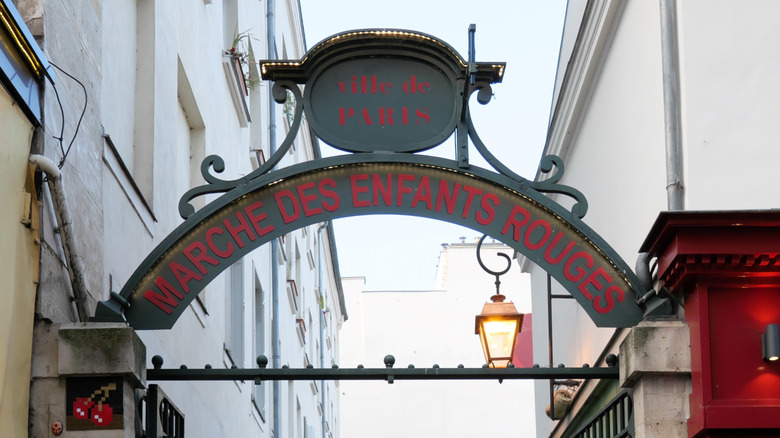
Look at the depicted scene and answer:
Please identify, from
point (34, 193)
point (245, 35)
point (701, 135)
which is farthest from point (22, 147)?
point (245, 35)

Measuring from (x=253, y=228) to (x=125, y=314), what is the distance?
0.99 metres

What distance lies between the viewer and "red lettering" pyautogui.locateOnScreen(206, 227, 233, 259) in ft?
27.9

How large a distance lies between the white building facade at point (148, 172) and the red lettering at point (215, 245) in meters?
0.69

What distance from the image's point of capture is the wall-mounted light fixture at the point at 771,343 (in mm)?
7598

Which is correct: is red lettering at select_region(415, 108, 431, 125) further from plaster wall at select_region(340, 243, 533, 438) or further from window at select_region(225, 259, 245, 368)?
plaster wall at select_region(340, 243, 533, 438)

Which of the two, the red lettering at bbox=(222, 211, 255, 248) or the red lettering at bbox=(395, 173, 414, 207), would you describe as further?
the red lettering at bbox=(395, 173, 414, 207)

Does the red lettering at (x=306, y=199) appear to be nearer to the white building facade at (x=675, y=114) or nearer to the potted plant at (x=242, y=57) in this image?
the white building facade at (x=675, y=114)

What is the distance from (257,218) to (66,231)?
4.69 ft

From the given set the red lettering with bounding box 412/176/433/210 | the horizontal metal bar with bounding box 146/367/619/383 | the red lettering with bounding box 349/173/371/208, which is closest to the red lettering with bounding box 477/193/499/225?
the red lettering with bounding box 412/176/433/210

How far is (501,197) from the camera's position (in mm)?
8609

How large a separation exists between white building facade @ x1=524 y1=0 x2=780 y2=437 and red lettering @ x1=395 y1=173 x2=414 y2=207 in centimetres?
191

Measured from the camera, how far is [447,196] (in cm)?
863

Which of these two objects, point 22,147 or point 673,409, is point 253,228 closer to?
point 22,147

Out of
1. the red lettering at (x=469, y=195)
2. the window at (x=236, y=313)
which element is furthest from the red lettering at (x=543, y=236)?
the window at (x=236, y=313)
